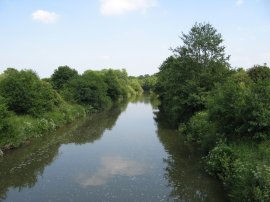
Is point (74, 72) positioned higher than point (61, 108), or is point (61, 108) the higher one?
point (74, 72)

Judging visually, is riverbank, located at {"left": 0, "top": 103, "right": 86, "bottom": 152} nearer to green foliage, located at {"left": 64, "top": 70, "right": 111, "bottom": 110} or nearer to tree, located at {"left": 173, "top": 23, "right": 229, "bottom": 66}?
green foliage, located at {"left": 64, "top": 70, "right": 111, "bottom": 110}

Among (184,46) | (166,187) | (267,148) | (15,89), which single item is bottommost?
(166,187)

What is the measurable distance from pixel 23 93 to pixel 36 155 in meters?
12.0

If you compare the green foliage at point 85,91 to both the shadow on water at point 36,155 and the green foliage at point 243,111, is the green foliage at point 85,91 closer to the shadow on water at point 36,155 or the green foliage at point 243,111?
the shadow on water at point 36,155

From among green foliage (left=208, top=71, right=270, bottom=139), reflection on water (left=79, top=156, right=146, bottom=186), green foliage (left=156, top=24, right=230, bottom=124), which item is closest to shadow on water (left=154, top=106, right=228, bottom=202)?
reflection on water (left=79, top=156, right=146, bottom=186)

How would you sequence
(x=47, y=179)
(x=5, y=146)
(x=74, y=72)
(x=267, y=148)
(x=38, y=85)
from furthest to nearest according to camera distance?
(x=74, y=72) < (x=38, y=85) < (x=5, y=146) < (x=47, y=179) < (x=267, y=148)

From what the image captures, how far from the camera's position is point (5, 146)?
100 ft

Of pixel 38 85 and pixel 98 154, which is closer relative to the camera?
pixel 98 154

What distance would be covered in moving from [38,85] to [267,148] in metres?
30.6

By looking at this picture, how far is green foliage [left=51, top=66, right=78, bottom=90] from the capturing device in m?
70.7

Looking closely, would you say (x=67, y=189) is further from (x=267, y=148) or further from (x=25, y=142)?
(x=25, y=142)

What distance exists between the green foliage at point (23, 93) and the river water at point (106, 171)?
13.6ft

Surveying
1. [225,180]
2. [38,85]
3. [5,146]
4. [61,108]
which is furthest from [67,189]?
[61,108]

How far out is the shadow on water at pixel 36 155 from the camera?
23547 mm
